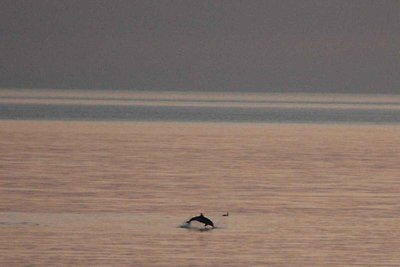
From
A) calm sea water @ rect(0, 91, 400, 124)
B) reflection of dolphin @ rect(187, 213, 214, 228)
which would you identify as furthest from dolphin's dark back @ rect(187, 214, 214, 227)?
calm sea water @ rect(0, 91, 400, 124)

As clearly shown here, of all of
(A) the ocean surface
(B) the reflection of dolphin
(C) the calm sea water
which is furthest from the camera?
(C) the calm sea water

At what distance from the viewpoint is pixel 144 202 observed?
22172 millimetres

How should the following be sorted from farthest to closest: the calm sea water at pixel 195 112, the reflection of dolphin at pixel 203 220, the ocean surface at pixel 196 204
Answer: the calm sea water at pixel 195 112
the reflection of dolphin at pixel 203 220
the ocean surface at pixel 196 204

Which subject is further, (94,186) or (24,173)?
(24,173)

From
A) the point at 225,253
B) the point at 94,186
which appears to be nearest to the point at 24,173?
the point at 94,186

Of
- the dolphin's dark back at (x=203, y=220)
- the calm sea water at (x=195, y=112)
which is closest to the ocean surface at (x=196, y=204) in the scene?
the dolphin's dark back at (x=203, y=220)

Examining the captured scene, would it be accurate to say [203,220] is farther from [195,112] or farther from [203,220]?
[195,112]

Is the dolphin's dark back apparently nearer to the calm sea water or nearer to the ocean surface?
the ocean surface

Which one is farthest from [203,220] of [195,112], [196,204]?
[195,112]

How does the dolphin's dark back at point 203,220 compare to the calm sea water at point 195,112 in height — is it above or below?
below

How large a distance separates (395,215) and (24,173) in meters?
8.34

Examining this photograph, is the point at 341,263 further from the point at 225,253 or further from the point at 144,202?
the point at 144,202

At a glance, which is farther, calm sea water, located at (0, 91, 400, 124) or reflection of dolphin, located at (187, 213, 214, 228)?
calm sea water, located at (0, 91, 400, 124)

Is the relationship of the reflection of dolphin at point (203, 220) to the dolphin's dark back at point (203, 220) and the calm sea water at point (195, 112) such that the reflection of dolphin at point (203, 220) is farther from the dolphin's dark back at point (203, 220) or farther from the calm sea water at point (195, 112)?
the calm sea water at point (195, 112)
